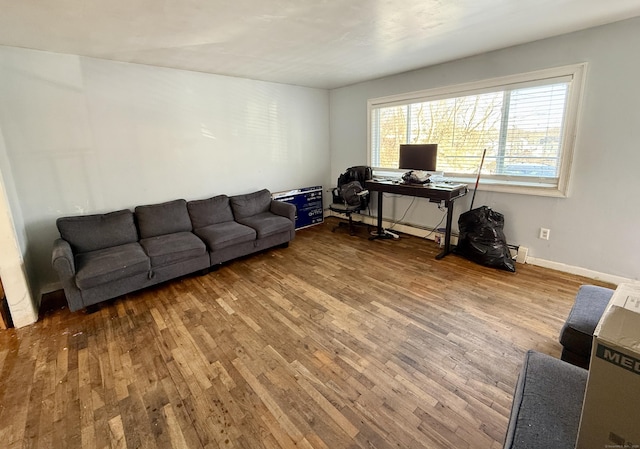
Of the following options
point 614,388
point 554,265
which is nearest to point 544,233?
point 554,265

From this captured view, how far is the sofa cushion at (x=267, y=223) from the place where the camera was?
373 cm

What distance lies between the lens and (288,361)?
2006mm

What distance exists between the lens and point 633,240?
8.98 feet

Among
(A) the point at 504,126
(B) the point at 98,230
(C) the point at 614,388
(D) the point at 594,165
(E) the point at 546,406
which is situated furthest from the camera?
(A) the point at 504,126

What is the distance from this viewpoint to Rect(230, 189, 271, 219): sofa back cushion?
4.11 meters

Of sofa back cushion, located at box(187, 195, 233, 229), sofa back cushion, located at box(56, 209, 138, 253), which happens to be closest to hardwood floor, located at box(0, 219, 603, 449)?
sofa back cushion, located at box(56, 209, 138, 253)

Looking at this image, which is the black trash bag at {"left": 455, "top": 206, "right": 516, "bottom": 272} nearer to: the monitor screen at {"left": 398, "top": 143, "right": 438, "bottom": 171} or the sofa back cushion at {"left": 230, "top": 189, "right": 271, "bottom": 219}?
the monitor screen at {"left": 398, "top": 143, "right": 438, "bottom": 171}

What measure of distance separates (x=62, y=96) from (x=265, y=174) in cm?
252

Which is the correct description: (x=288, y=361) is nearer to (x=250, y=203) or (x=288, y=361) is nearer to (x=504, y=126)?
(x=250, y=203)

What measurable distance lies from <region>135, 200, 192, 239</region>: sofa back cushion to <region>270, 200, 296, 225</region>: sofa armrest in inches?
46.7

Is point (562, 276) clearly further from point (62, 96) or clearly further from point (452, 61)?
point (62, 96)

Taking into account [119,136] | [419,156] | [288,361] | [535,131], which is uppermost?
[119,136]

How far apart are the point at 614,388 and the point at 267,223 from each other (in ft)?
11.2

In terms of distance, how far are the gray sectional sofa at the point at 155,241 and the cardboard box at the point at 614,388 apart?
10.4 ft
